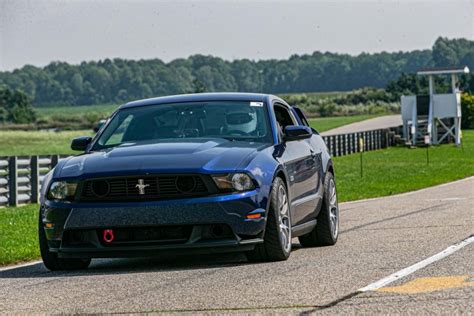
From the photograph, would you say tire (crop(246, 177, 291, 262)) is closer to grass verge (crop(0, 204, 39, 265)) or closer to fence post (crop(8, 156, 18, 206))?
grass verge (crop(0, 204, 39, 265))

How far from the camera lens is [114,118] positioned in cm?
1337

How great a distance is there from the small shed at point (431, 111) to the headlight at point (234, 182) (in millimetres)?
66031

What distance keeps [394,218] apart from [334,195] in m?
4.09

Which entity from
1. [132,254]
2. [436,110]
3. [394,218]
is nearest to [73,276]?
[132,254]

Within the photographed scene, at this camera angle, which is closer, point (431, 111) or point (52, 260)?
point (52, 260)

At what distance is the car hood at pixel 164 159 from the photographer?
453 inches

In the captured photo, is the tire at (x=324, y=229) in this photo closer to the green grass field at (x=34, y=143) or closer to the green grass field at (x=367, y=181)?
the green grass field at (x=367, y=181)

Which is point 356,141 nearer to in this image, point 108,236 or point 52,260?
point 52,260

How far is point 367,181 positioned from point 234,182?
83.0ft

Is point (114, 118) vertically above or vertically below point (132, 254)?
above

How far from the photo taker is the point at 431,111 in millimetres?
78312

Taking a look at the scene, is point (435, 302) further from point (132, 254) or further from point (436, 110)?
point (436, 110)

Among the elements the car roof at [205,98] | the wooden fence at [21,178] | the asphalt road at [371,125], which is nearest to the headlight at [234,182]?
the car roof at [205,98]

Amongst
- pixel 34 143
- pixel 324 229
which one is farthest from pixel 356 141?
pixel 324 229
